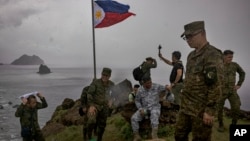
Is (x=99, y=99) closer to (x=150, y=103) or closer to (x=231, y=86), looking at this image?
(x=150, y=103)

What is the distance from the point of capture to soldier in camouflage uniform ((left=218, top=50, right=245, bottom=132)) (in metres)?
5.77

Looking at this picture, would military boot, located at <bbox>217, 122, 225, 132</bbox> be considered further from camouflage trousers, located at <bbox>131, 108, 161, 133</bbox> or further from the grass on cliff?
camouflage trousers, located at <bbox>131, 108, 161, 133</bbox>

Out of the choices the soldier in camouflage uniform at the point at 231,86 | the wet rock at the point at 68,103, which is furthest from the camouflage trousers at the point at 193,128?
the wet rock at the point at 68,103

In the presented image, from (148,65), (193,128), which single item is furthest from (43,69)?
(193,128)

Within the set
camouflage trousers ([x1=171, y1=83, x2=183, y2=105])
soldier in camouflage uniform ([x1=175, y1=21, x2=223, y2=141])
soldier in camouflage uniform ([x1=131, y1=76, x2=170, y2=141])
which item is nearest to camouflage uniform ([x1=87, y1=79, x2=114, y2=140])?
soldier in camouflage uniform ([x1=131, y1=76, x2=170, y2=141])

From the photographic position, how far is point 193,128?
3.45m

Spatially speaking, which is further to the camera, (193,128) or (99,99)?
(99,99)

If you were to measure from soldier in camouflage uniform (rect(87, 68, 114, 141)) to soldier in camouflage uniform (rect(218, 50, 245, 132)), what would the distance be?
199 centimetres

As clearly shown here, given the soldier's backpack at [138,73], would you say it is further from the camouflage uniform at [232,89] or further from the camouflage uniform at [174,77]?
the camouflage uniform at [232,89]

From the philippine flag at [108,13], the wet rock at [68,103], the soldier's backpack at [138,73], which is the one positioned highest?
the philippine flag at [108,13]

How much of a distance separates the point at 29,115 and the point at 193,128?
8.88 ft

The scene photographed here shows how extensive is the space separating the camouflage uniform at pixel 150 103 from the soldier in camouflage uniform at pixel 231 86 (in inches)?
52.0

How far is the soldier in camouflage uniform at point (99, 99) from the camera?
17.1 feet

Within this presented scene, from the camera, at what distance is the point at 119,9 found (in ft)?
20.9
